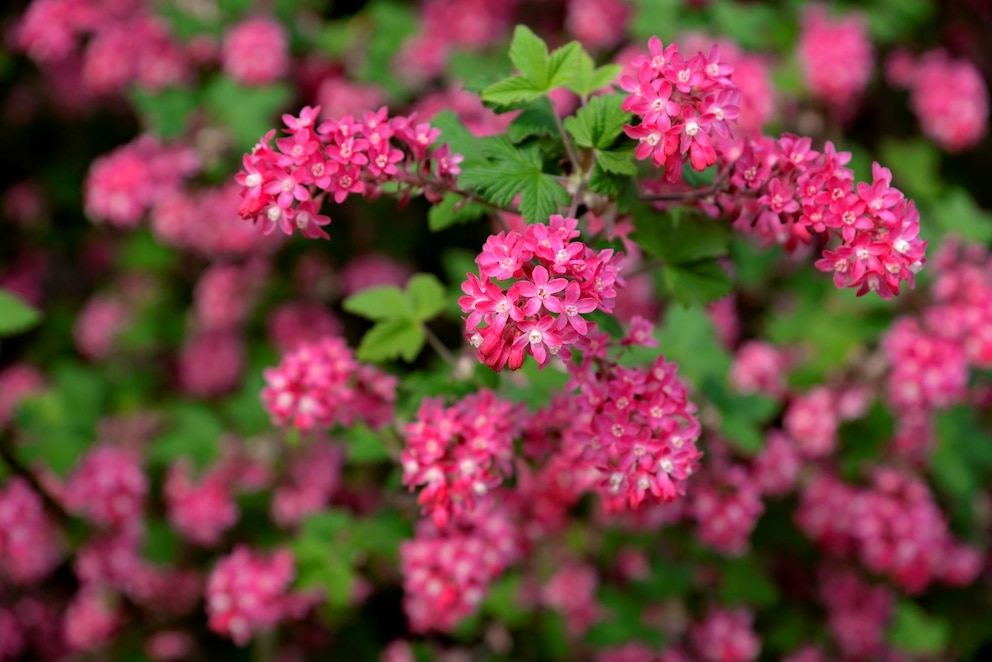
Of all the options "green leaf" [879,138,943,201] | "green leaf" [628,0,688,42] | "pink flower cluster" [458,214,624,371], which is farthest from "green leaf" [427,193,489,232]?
"green leaf" [879,138,943,201]

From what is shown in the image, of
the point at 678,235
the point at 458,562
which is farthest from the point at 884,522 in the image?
the point at 678,235

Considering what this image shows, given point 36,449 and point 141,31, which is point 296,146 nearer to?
point 36,449

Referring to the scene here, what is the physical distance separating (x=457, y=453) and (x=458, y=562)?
21.6 inches

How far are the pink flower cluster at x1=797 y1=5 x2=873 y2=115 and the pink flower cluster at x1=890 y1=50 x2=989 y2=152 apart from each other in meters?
0.33

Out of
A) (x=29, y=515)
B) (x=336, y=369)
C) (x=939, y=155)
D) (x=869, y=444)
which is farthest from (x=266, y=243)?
(x=939, y=155)

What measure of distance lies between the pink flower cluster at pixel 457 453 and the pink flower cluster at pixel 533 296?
376 mm

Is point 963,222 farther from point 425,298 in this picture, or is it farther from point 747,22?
point 425,298

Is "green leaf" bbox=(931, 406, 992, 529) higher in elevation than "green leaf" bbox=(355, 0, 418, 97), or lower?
lower

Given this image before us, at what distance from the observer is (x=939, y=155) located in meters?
4.08

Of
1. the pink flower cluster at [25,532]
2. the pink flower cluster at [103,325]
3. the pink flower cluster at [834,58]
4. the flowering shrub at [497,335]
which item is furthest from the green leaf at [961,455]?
the pink flower cluster at [103,325]

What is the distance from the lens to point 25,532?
2760 mm

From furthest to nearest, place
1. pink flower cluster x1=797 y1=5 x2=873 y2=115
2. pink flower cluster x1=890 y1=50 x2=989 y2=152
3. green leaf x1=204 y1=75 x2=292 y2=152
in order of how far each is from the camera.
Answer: pink flower cluster x1=890 y1=50 x2=989 y2=152
pink flower cluster x1=797 y1=5 x2=873 y2=115
green leaf x1=204 y1=75 x2=292 y2=152

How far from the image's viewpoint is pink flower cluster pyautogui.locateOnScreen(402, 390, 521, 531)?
1727 mm

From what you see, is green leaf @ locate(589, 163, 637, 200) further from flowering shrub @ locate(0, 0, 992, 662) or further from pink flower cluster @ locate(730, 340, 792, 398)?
pink flower cluster @ locate(730, 340, 792, 398)
